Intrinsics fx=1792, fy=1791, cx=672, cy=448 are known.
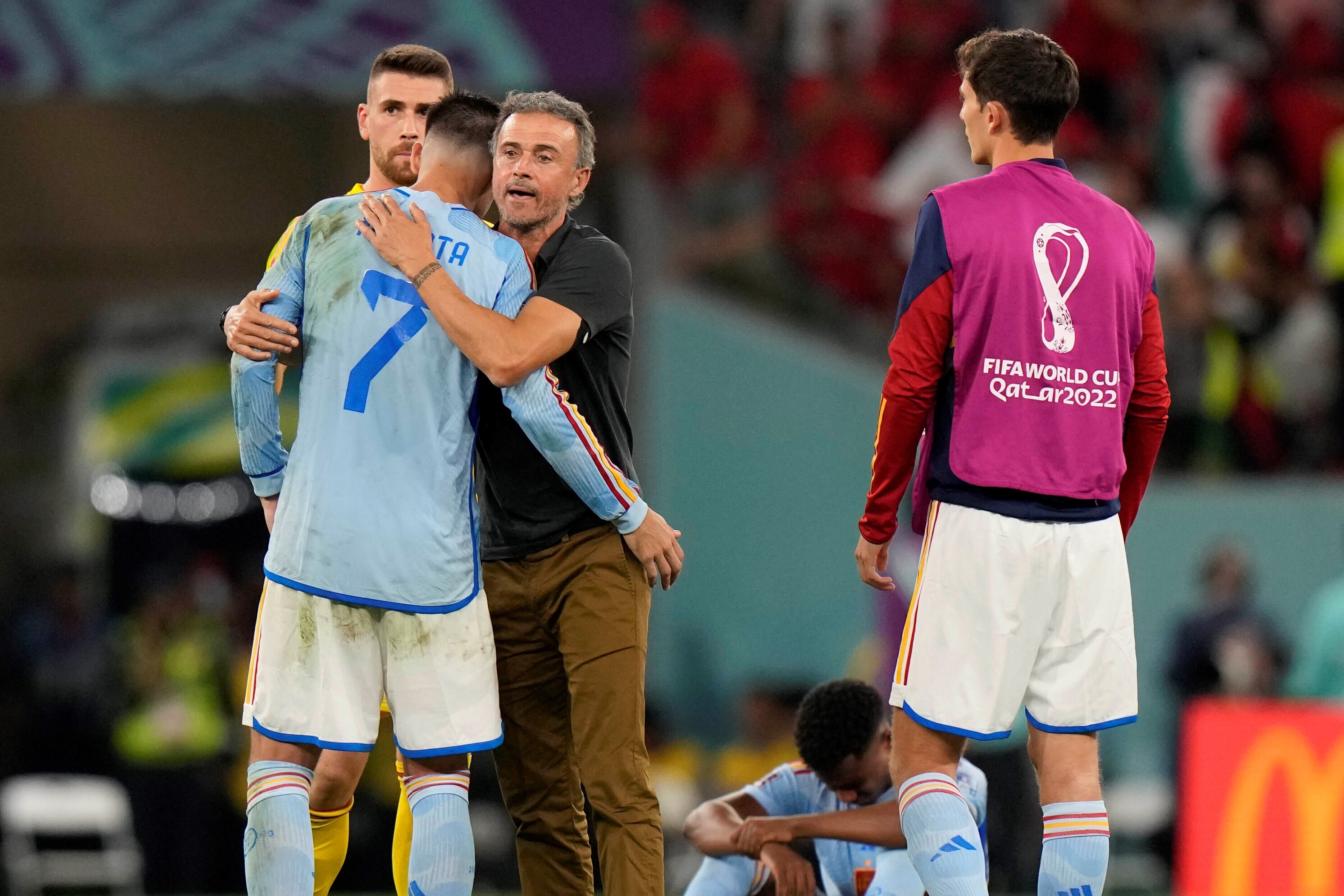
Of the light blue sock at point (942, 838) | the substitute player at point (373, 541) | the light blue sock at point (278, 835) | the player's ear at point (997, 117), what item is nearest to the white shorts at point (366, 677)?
the substitute player at point (373, 541)

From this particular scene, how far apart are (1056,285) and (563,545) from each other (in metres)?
1.43

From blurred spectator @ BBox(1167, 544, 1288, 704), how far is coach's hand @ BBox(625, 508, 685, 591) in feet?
22.2

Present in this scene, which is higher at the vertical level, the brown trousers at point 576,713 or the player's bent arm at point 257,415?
the player's bent arm at point 257,415

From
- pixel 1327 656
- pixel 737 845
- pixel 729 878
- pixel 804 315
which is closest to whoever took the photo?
pixel 737 845

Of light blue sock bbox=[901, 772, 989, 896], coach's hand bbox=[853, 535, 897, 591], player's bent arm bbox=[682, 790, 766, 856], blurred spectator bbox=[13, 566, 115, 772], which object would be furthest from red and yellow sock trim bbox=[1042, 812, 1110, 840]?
blurred spectator bbox=[13, 566, 115, 772]

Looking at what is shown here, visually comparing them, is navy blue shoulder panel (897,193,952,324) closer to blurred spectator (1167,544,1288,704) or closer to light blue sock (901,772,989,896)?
light blue sock (901,772,989,896)

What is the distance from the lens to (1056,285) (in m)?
4.34

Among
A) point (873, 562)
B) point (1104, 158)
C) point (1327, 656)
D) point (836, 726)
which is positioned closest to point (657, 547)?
point (873, 562)

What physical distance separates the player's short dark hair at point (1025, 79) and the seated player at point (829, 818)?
1.63 meters

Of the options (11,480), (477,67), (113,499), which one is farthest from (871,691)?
(11,480)

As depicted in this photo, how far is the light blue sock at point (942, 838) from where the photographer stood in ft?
14.0

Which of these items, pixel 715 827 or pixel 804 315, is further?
pixel 804 315

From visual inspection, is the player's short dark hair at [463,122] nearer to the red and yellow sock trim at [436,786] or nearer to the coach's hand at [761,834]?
the red and yellow sock trim at [436,786]

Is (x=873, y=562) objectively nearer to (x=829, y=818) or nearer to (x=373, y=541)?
(x=829, y=818)
